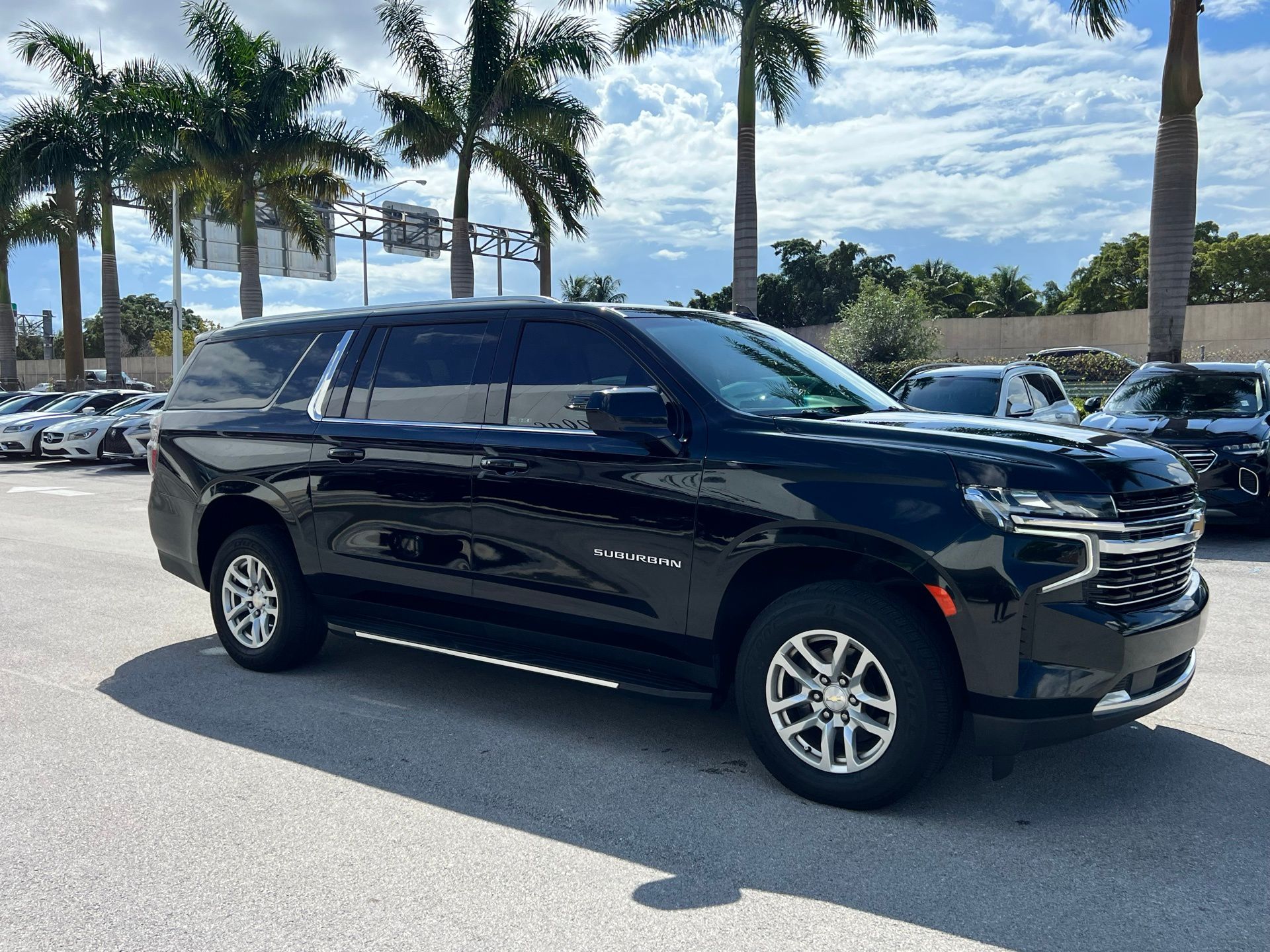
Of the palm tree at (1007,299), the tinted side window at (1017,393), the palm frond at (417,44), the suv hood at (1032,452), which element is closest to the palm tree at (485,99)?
the palm frond at (417,44)

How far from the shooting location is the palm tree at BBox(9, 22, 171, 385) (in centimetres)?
2739

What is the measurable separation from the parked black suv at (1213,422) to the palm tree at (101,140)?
23.6m

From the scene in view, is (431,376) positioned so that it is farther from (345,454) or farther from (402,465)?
(345,454)

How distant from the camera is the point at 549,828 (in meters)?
3.84

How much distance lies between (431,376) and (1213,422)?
8.34m

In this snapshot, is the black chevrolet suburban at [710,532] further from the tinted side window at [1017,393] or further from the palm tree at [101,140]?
the palm tree at [101,140]

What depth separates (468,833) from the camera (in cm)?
380

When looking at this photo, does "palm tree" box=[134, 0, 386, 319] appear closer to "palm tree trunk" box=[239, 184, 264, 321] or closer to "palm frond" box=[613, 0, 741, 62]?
"palm tree trunk" box=[239, 184, 264, 321]

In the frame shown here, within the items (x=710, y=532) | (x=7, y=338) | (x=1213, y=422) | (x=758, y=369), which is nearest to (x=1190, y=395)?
(x=1213, y=422)

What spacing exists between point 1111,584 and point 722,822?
1611 millimetres

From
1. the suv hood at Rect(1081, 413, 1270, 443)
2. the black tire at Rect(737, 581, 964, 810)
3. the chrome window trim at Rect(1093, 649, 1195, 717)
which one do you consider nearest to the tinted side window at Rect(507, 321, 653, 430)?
the black tire at Rect(737, 581, 964, 810)

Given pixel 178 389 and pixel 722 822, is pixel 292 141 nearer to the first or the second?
pixel 178 389

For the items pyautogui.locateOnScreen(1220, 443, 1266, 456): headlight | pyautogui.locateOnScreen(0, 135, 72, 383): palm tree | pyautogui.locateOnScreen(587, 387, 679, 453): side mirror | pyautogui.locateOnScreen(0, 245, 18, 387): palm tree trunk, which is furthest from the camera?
pyautogui.locateOnScreen(0, 245, 18, 387): palm tree trunk

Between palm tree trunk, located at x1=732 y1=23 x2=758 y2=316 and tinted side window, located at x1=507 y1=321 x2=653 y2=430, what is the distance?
14594 mm
